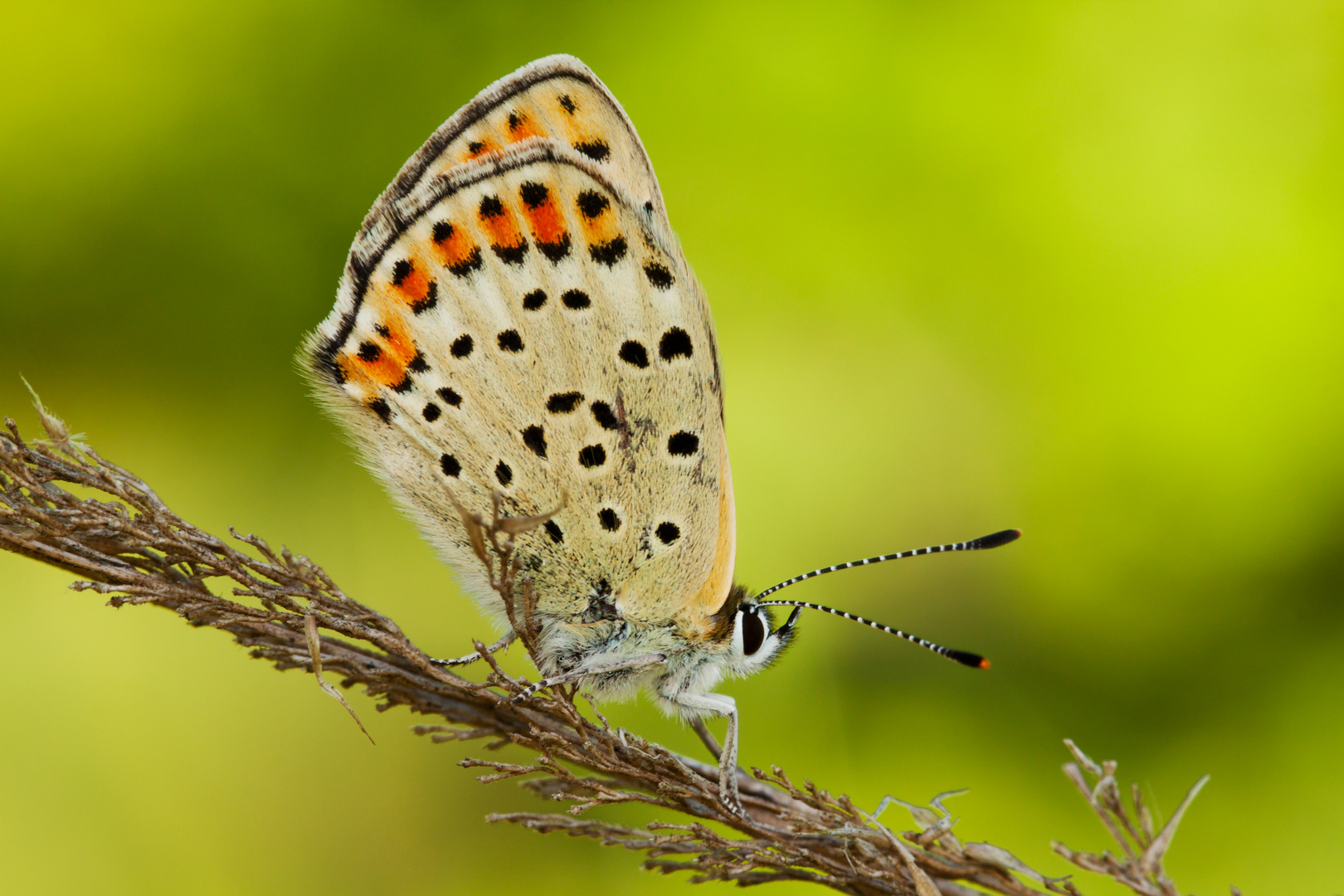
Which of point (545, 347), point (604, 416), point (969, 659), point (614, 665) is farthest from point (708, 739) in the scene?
point (545, 347)

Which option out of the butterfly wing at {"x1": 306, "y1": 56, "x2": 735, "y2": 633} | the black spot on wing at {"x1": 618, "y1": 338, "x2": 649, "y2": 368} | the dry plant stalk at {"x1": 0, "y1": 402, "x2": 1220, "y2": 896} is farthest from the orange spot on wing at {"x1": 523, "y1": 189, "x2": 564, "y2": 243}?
the dry plant stalk at {"x1": 0, "y1": 402, "x2": 1220, "y2": 896}

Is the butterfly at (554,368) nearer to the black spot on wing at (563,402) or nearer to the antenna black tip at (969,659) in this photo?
the black spot on wing at (563,402)

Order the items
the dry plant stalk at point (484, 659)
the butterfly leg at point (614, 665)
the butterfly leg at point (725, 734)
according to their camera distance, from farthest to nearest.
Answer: the butterfly leg at point (614, 665) → the butterfly leg at point (725, 734) → the dry plant stalk at point (484, 659)

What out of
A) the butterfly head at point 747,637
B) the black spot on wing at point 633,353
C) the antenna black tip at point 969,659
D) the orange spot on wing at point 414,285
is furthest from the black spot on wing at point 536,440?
the antenna black tip at point 969,659

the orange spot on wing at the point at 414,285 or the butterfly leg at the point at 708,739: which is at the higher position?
the orange spot on wing at the point at 414,285

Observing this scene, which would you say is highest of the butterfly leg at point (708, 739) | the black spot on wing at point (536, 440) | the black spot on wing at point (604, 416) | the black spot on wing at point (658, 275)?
the black spot on wing at point (658, 275)

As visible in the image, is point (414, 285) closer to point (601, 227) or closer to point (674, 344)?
point (601, 227)

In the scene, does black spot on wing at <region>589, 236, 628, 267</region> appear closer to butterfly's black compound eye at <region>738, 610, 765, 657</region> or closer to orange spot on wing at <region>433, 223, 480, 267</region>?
orange spot on wing at <region>433, 223, 480, 267</region>

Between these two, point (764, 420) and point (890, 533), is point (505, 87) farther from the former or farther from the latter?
point (890, 533)
